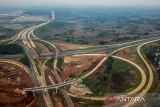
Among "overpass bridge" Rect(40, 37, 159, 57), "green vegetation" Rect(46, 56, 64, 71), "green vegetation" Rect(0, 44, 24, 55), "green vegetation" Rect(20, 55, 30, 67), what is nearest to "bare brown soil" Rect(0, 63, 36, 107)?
"green vegetation" Rect(20, 55, 30, 67)

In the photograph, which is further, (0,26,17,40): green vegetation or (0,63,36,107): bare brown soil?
(0,26,17,40): green vegetation

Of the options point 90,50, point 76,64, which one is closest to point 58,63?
point 76,64

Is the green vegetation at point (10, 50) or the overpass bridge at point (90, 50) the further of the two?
the overpass bridge at point (90, 50)

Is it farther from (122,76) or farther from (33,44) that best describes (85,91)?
(33,44)

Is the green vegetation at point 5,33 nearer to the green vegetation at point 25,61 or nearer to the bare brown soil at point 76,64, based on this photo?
the green vegetation at point 25,61

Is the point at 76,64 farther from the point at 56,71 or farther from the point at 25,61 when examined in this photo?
the point at 25,61

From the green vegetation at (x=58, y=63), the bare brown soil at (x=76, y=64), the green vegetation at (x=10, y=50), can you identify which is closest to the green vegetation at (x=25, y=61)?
the green vegetation at (x=58, y=63)

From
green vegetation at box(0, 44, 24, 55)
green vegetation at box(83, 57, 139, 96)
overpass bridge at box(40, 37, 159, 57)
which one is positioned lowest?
green vegetation at box(83, 57, 139, 96)

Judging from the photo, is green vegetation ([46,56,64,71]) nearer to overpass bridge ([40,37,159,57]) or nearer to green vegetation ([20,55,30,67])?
overpass bridge ([40,37,159,57])
